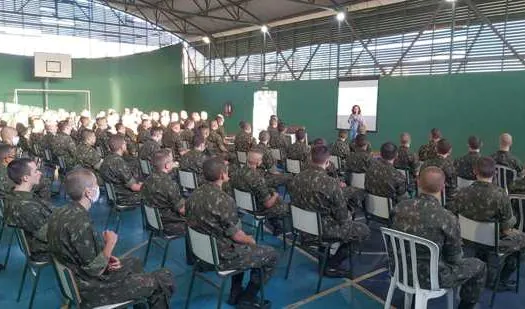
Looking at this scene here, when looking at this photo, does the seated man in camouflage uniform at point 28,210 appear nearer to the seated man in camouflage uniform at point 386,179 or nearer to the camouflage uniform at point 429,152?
the seated man in camouflage uniform at point 386,179

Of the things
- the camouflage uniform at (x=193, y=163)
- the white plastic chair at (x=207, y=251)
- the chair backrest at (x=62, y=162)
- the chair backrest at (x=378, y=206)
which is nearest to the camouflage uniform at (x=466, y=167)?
the chair backrest at (x=378, y=206)

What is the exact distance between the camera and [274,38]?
14.6 meters

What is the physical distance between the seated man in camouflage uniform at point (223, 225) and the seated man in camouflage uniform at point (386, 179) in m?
1.82

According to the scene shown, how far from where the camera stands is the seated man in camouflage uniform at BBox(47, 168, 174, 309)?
2514 mm

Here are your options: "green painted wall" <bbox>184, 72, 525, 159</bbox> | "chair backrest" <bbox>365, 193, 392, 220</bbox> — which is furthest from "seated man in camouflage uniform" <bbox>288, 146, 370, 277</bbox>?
"green painted wall" <bbox>184, 72, 525, 159</bbox>

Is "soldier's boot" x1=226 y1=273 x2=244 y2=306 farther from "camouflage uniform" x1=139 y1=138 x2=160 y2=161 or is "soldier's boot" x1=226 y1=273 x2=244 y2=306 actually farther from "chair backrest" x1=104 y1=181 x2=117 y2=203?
"camouflage uniform" x1=139 y1=138 x2=160 y2=161

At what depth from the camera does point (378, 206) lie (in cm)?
443

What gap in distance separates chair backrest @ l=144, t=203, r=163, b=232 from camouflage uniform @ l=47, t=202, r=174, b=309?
127 centimetres

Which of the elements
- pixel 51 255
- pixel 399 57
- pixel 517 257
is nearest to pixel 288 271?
pixel 517 257

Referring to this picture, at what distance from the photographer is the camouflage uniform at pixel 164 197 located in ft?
14.2

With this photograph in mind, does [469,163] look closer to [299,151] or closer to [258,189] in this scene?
[299,151]

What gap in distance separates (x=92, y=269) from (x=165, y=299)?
615mm

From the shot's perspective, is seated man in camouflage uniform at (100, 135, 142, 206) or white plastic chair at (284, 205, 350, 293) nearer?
white plastic chair at (284, 205, 350, 293)

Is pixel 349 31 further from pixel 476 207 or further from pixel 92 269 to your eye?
pixel 92 269
